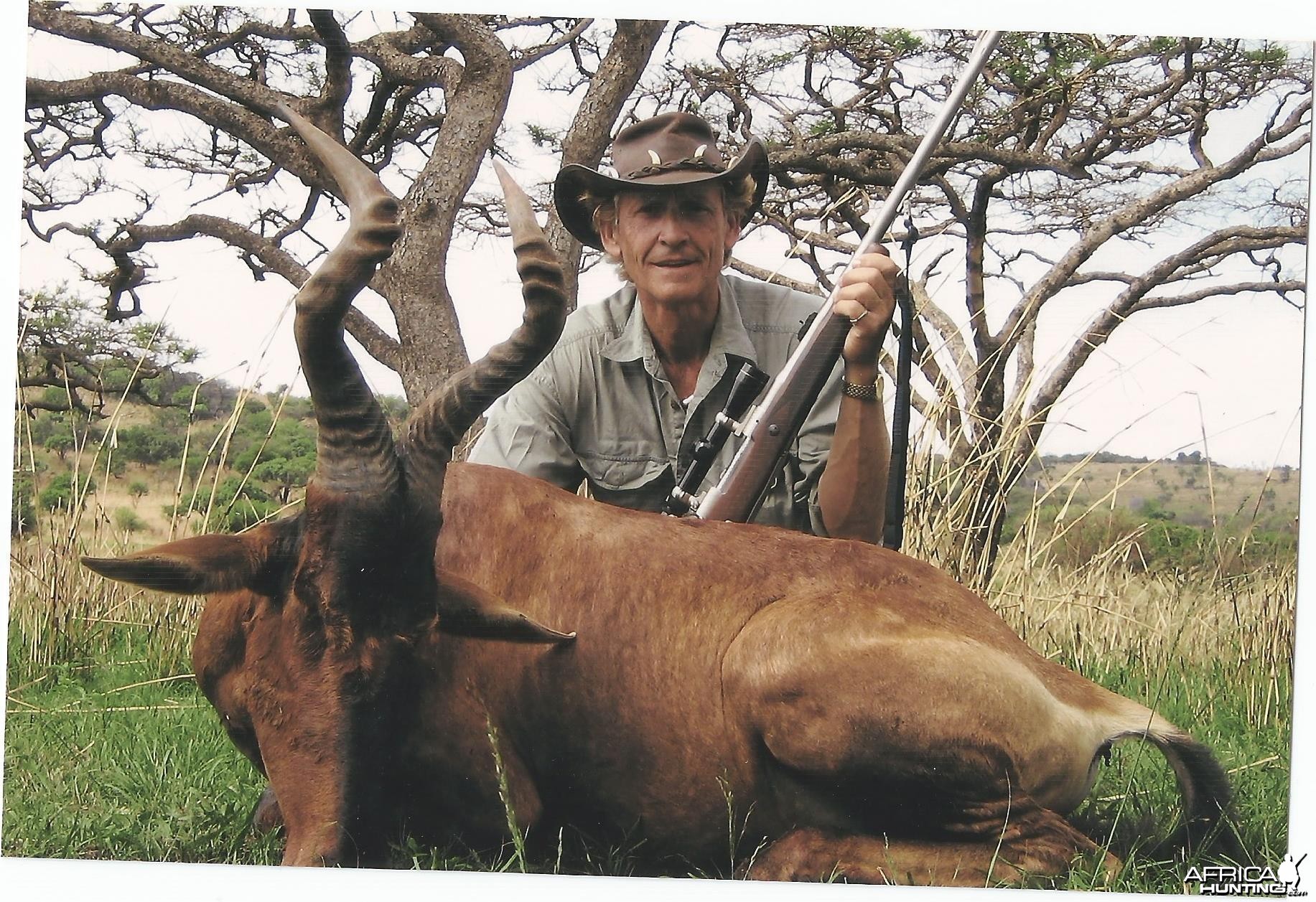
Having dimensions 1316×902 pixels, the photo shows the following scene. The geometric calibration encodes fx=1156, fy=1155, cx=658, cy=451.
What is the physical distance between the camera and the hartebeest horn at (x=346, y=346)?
9.47 feet

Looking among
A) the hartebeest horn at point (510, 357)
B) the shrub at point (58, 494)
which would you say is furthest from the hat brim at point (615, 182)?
the shrub at point (58, 494)

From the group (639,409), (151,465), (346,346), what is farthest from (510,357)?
(151,465)

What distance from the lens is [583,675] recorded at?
321 centimetres

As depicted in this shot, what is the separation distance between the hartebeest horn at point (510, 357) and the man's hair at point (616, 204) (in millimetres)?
585

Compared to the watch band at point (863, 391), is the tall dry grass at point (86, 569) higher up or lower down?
lower down

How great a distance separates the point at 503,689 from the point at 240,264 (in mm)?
1627

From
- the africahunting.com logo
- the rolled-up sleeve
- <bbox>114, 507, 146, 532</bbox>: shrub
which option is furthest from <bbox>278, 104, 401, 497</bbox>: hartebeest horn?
the africahunting.com logo

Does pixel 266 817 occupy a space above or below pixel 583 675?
below

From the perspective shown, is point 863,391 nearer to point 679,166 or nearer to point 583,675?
point 679,166

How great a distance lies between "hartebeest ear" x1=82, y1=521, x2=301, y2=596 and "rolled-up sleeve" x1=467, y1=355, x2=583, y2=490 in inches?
30.7

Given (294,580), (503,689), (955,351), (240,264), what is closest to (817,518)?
(955,351)

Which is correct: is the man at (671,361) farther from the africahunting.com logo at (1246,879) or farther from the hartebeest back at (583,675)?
the africahunting.com logo at (1246,879)

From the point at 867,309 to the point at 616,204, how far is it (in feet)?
2.80

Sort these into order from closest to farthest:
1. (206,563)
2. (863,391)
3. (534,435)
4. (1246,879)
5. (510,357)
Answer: (206,563) → (510,357) → (1246,879) → (863,391) → (534,435)
